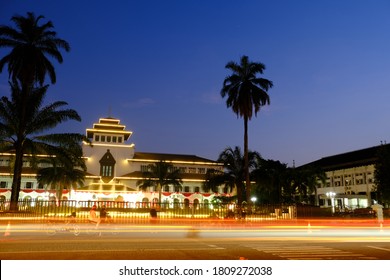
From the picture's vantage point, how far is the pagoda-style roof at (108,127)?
76.1m

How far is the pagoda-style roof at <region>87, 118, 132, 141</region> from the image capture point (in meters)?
76.1

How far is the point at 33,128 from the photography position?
2820cm

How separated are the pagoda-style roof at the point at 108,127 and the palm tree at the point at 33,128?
4728 centimetres

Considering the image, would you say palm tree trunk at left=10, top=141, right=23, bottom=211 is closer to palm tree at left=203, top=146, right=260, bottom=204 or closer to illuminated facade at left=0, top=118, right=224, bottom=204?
palm tree at left=203, top=146, right=260, bottom=204

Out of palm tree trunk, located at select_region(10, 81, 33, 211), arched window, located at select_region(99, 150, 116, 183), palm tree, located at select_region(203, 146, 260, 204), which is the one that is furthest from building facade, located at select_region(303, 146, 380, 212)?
palm tree trunk, located at select_region(10, 81, 33, 211)

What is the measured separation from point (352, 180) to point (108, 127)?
1799 inches

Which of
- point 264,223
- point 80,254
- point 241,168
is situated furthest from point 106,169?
point 80,254

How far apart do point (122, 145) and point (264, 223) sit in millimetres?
54130

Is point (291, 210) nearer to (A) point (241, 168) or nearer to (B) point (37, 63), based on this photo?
(A) point (241, 168)

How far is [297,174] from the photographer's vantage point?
156ft

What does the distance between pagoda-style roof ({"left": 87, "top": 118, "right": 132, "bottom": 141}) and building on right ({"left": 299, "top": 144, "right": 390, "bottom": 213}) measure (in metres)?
35.4

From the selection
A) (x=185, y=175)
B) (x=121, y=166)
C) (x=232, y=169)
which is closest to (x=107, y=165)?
(x=121, y=166)

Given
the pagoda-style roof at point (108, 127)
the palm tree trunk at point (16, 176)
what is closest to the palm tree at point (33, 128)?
the palm tree trunk at point (16, 176)

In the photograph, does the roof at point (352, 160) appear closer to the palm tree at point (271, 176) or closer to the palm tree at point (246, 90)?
the palm tree at point (271, 176)
